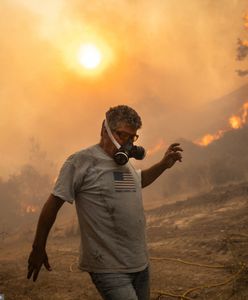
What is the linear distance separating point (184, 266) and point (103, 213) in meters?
5.96

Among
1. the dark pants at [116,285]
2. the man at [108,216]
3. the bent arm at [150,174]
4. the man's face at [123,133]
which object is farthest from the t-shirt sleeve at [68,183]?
the bent arm at [150,174]

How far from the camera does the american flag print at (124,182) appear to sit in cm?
246

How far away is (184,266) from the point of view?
7656 mm

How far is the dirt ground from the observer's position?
5.70 meters

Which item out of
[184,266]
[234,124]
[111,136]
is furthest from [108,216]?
[234,124]

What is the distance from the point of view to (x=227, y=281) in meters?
5.68

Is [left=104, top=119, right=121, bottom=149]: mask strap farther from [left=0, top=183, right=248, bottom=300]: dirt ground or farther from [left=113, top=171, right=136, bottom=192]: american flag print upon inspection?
[left=0, top=183, right=248, bottom=300]: dirt ground

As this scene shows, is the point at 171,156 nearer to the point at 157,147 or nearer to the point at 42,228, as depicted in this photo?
the point at 42,228

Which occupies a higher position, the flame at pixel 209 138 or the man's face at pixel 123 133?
the flame at pixel 209 138

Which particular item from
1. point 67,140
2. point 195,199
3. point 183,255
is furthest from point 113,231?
point 67,140

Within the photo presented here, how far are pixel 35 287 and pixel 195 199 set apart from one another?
42.4 feet

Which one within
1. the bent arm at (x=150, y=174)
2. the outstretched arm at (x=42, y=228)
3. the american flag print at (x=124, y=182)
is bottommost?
the outstretched arm at (x=42, y=228)

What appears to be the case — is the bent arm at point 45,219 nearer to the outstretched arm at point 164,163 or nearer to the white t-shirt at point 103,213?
the white t-shirt at point 103,213

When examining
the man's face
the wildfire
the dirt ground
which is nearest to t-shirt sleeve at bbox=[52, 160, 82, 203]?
the man's face
